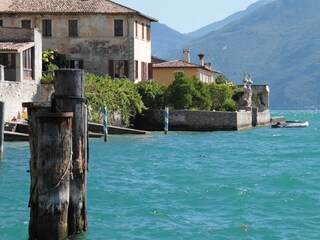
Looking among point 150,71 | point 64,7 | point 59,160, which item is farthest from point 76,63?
point 59,160

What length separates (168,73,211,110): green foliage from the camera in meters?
50.8

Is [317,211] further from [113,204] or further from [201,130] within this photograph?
[201,130]

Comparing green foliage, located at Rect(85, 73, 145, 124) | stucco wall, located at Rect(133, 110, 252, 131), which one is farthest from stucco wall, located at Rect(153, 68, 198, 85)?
green foliage, located at Rect(85, 73, 145, 124)

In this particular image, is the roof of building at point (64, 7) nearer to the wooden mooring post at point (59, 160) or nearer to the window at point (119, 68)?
the window at point (119, 68)

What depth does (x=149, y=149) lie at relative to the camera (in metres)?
35.9

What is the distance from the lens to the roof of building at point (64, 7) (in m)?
53.3

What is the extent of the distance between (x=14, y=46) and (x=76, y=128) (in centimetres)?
3113

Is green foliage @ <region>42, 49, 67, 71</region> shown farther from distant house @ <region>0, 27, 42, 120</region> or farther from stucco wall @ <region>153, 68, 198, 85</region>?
stucco wall @ <region>153, 68, 198, 85</region>

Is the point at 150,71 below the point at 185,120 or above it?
above

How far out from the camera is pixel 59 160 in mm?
12562

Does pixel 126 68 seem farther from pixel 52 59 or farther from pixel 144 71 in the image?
pixel 52 59

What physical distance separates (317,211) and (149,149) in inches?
705

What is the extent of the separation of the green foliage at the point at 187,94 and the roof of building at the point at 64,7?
5.89 m

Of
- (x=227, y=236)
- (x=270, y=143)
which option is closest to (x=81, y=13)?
(x=270, y=143)
